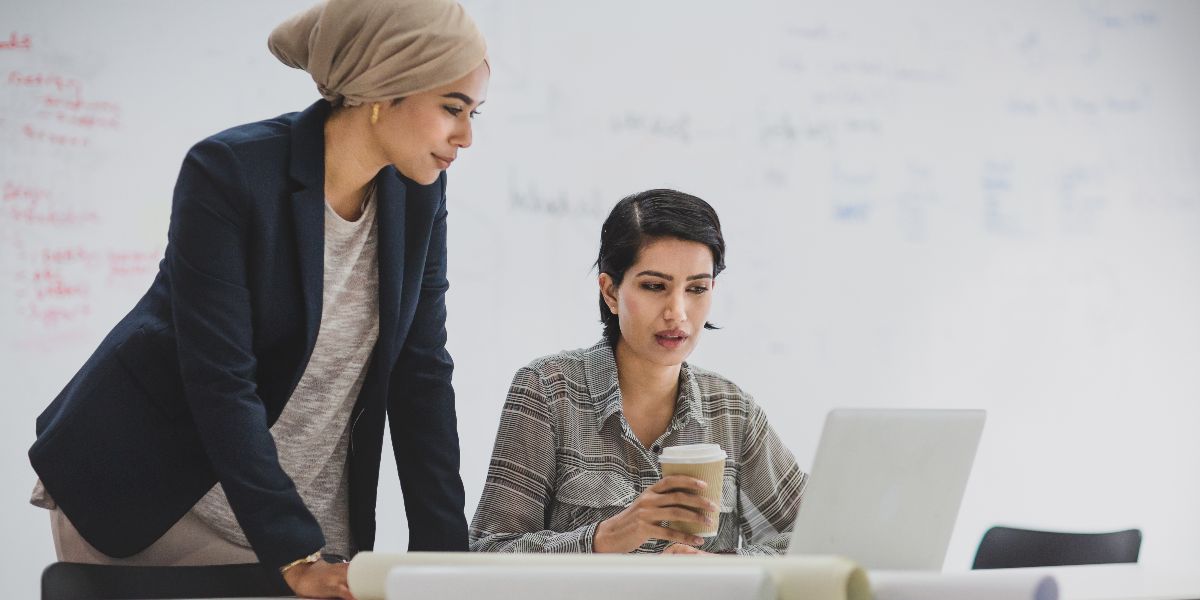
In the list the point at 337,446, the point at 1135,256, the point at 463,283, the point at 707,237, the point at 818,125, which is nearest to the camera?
the point at 337,446

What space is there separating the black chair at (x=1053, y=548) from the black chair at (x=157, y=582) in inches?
62.6

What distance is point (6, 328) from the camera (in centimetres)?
277

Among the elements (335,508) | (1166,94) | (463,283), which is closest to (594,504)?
(335,508)

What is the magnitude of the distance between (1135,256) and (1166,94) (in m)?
0.60

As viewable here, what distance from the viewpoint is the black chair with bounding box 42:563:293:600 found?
4.62 ft

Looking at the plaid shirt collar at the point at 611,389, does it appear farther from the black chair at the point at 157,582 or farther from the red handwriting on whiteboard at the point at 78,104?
the red handwriting on whiteboard at the point at 78,104

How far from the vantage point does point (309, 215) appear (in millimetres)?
1588

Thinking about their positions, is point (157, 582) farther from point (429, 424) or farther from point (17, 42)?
point (17, 42)

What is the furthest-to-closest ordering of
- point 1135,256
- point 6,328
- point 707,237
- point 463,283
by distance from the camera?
1. point 1135,256
2. point 463,283
3. point 6,328
4. point 707,237

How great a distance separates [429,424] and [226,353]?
397mm

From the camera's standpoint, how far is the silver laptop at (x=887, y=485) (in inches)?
42.3

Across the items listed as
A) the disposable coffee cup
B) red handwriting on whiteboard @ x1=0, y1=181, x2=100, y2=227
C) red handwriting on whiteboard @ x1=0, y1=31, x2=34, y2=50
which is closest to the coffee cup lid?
the disposable coffee cup

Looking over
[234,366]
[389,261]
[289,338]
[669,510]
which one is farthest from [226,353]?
[669,510]

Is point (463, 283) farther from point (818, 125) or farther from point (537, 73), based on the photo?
point (818, 125)
